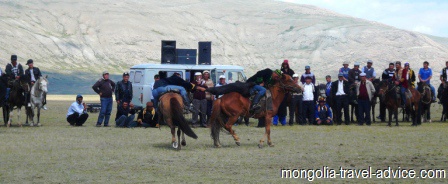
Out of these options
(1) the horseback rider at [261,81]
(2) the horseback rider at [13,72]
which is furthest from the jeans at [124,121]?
(1) the horseback rider at [261,81]

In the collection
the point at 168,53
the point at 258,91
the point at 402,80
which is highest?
the point at 168,53

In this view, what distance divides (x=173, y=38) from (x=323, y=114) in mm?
102310

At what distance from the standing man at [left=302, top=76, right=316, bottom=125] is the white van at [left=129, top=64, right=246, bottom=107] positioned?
3150 mm

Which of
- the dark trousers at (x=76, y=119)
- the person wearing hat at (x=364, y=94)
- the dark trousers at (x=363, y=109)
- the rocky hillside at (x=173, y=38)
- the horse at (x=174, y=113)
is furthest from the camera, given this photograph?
the rocky hillside at (x=173, y=38)

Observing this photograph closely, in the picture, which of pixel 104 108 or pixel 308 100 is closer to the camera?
pixel 104 108

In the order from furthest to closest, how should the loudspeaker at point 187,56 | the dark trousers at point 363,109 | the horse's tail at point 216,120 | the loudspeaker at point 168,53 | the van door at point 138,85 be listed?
the loudspeaker at point 168,53 → the loudspeaker at point 187,56 → the van door at point 138,85 → the dark trousers at point 363,109 → the horse's tail at point 216,120

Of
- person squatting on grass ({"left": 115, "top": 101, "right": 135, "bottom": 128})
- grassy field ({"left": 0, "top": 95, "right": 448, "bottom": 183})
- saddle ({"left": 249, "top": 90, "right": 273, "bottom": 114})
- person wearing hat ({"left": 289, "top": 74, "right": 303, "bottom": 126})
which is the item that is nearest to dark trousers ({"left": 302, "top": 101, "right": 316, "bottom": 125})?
person wearing hat ({"left": 289, "top": 74, "right": 303, "bottom": 126})

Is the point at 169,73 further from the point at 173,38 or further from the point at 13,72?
the point at 173,38

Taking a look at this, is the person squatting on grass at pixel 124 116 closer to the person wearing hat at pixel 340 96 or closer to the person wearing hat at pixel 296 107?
the person wearing hat at pixel 296 107

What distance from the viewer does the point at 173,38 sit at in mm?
129000

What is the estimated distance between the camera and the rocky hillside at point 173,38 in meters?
118

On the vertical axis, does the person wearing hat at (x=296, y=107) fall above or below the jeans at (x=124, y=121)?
above

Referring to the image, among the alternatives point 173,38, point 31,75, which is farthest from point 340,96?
point 173,38

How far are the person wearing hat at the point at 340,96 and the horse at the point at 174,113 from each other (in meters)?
10.6
